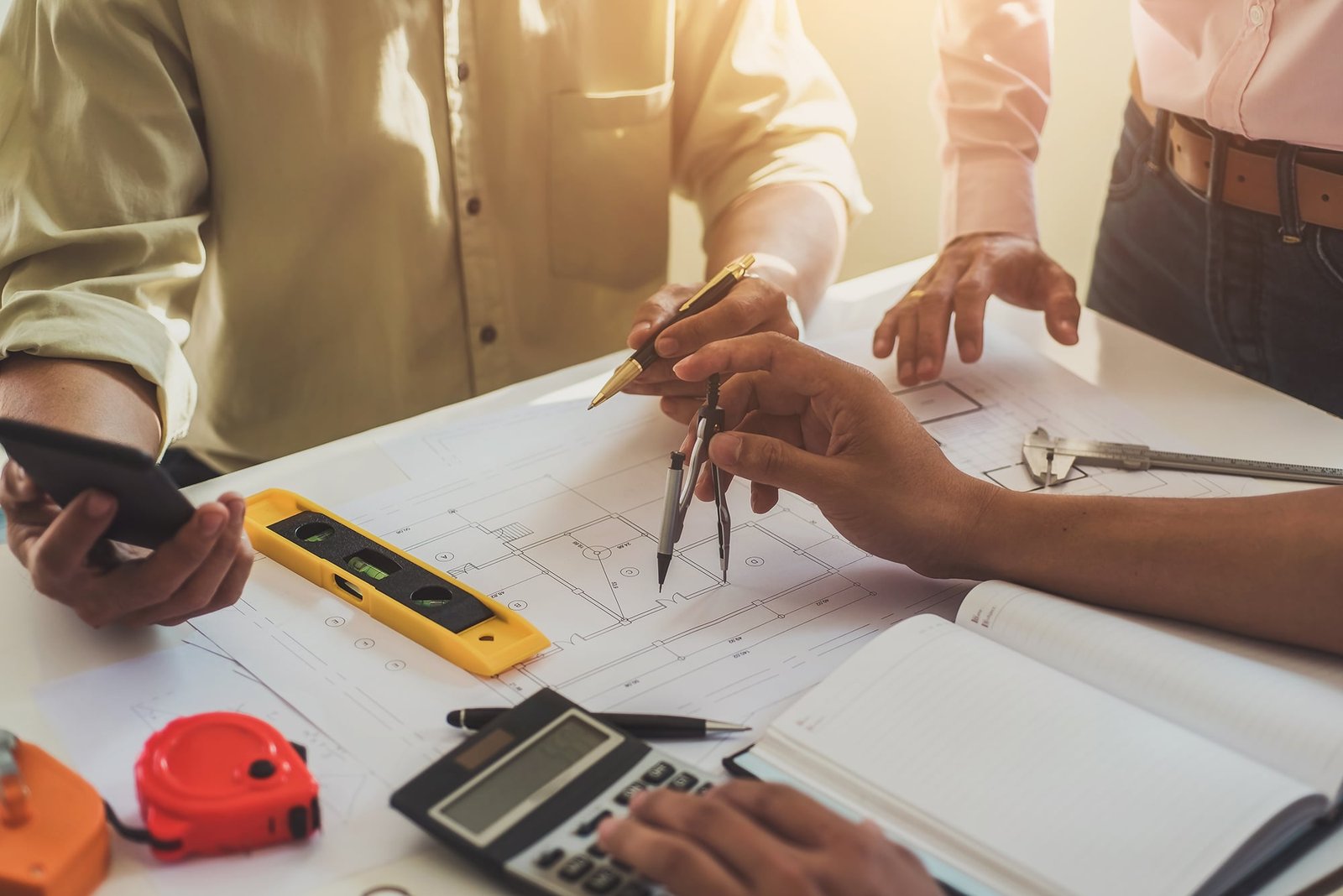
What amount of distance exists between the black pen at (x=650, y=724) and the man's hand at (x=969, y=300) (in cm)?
57

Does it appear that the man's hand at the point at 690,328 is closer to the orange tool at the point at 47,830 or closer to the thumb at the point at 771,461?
the thumb at the point at 771,461

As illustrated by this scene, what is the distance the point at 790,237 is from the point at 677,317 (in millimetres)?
294

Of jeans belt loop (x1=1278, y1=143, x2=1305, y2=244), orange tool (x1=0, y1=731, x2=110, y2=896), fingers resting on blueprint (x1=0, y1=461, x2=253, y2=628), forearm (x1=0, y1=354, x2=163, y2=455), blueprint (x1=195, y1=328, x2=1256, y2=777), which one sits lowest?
blueprint (x1=195, y1=328, x2=1256, y2=777)

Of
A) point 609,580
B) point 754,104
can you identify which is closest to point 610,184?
point 754,104

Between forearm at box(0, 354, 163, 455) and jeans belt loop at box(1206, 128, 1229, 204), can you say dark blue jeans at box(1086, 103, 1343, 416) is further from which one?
forearm at box(0, 354, 163, 455)

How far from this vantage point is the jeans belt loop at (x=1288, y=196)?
1163mm

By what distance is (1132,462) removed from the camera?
1034 mm

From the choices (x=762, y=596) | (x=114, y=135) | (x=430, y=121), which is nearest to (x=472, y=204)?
(x=430, y=121)

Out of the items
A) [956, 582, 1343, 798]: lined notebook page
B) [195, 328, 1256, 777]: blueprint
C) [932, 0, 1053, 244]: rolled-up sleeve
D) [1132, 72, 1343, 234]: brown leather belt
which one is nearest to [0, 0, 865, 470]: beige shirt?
[932, 0, 1053, 244]: rolled-up sleeve

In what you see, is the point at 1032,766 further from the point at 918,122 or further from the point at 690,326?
the point at 918,122

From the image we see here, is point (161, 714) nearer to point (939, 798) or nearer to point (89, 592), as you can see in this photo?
point (89, 592)

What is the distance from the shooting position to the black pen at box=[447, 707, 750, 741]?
71 cm

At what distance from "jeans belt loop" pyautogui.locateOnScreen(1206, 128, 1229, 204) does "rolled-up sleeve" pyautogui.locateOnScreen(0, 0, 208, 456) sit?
105cm

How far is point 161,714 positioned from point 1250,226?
1.15 meters
